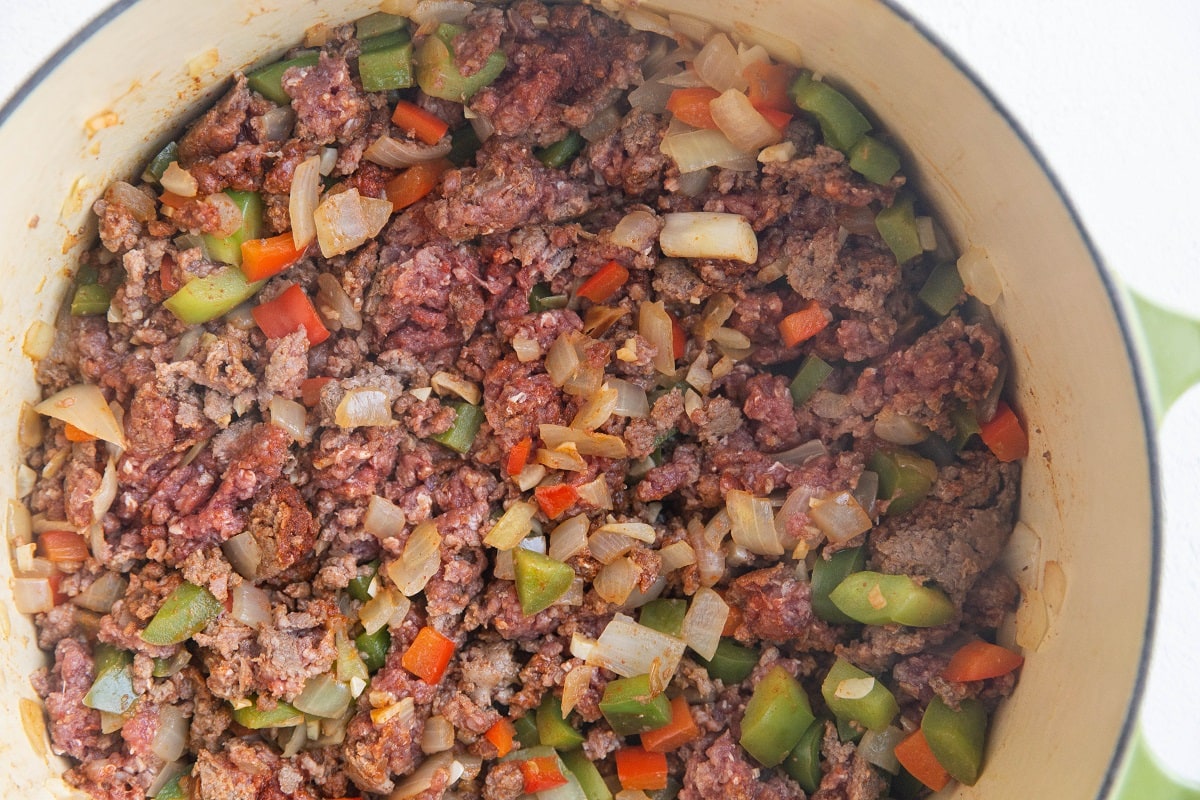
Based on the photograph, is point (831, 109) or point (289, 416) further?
point (289, 416)

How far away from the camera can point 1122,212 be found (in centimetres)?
171

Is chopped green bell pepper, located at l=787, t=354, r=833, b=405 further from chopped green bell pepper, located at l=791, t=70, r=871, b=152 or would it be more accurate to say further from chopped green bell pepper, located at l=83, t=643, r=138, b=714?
chopped green bell pepper, located at l=83, t=643, r=138, b=714

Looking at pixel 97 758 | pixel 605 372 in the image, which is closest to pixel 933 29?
pixel 605 372

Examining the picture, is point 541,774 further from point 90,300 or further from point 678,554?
point 90,300

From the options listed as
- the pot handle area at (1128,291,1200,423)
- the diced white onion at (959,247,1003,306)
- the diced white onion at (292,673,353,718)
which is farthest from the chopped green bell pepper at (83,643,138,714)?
the pot handle area at (1128,291,1200,423)

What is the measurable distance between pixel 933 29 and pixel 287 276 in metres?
1.51

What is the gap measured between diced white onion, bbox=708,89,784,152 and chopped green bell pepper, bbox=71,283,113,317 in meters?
1.46

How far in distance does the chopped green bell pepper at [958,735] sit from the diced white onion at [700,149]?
4.35 feet

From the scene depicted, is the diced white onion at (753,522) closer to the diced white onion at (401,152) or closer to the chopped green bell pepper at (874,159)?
the chopped green bell pepper at (874,159)

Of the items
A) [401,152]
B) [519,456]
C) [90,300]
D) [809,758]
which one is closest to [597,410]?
[519,456]

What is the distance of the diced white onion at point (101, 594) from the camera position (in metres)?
2.37

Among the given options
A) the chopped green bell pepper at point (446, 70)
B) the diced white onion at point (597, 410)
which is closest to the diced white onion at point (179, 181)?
the chopped green bell pepper at point (446, 70)

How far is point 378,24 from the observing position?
7.30 feet

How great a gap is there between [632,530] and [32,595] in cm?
140
